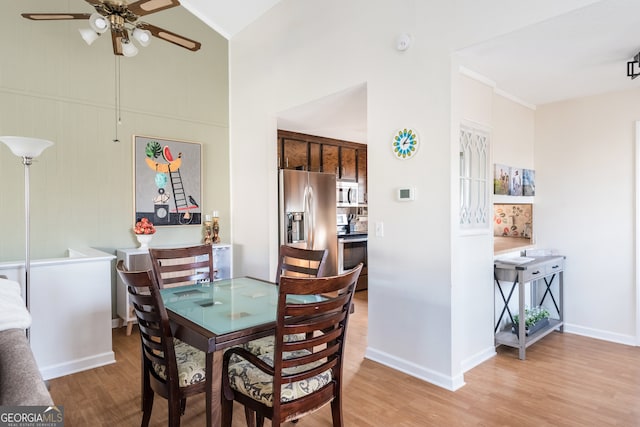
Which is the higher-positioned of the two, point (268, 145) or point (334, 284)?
point (268, 145)

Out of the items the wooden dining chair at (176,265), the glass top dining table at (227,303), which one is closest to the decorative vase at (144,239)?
the wooden dining chair at (176,265)

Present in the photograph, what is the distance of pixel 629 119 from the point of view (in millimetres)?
3461

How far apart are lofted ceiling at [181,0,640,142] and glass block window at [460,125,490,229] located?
53 centimetres

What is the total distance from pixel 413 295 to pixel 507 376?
0.92 metres

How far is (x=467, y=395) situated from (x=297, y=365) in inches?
59.5

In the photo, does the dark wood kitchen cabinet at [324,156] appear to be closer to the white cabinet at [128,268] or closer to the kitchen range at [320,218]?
the kitchen range at [320,218]

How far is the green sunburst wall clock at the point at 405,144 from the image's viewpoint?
9.16 ft

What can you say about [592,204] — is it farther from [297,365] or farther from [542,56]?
[297,365]

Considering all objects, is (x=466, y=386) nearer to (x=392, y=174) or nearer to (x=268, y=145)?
(x=392, y=174)

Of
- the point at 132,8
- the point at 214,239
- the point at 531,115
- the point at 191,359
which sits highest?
the point at 132,8

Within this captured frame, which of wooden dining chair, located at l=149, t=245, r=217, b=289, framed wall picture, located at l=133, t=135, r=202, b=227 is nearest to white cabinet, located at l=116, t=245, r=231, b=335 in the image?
framed wall picture, located at l=133, t=135, r=202, b=227

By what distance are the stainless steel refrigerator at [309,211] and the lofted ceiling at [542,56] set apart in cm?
73

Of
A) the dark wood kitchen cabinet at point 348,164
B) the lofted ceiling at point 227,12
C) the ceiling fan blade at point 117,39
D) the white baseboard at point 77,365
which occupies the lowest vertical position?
the white baseboard at point 77,365

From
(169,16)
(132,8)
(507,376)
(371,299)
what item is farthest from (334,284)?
(169,16)
